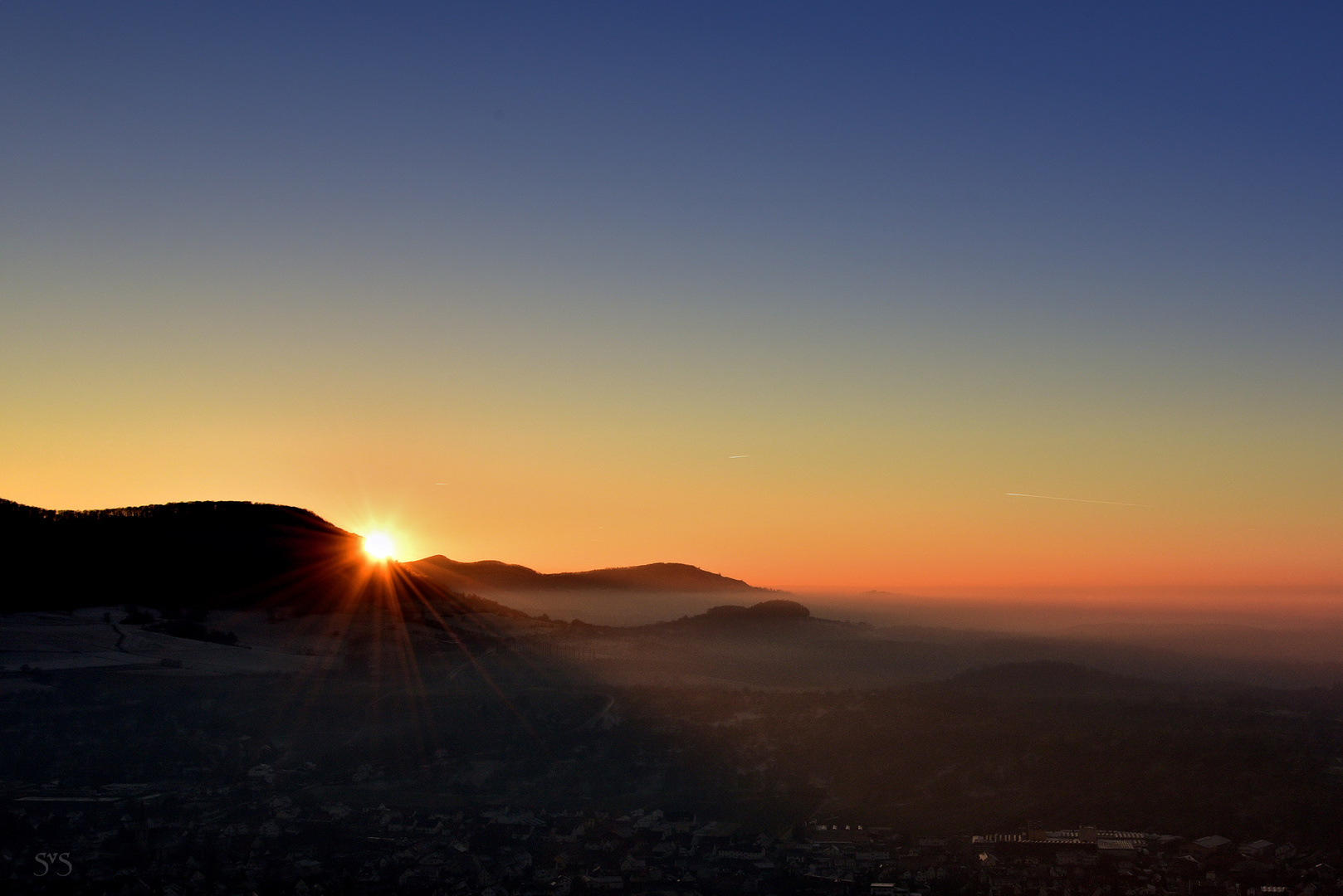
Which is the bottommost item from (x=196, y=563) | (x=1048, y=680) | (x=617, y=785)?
(x=617, y=785)

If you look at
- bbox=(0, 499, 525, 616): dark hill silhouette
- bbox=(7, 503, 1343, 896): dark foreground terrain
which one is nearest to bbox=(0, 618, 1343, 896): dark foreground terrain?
bbox=(7, 503, 1343, 896): dark foreground terrain

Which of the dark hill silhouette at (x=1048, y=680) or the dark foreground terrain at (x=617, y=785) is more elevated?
the dark hill silhouette at (x=1048, y=680)

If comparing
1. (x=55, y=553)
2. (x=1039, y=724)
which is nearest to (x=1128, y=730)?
(x=1039, y=724)

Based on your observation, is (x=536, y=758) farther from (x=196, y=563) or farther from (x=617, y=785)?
(x=196, y=563)

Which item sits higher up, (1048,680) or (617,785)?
(1048,680)

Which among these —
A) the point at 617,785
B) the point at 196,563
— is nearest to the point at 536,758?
the point at 617,785

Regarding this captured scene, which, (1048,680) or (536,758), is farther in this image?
(1048,680)

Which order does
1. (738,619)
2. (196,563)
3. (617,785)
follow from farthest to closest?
(738,619), (196,563), (617,785)

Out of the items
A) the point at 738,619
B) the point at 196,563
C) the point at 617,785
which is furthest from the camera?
the point at 738,619

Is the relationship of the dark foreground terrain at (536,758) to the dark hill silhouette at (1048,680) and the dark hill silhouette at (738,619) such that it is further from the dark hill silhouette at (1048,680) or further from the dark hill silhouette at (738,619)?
the dark hill silhouette at (738,619)

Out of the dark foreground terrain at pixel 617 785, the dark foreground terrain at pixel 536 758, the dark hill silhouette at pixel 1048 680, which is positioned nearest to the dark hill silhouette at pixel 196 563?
the dark foreground terrain at pixel 536 758

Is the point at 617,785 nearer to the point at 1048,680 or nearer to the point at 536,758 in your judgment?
the point at 536,758
